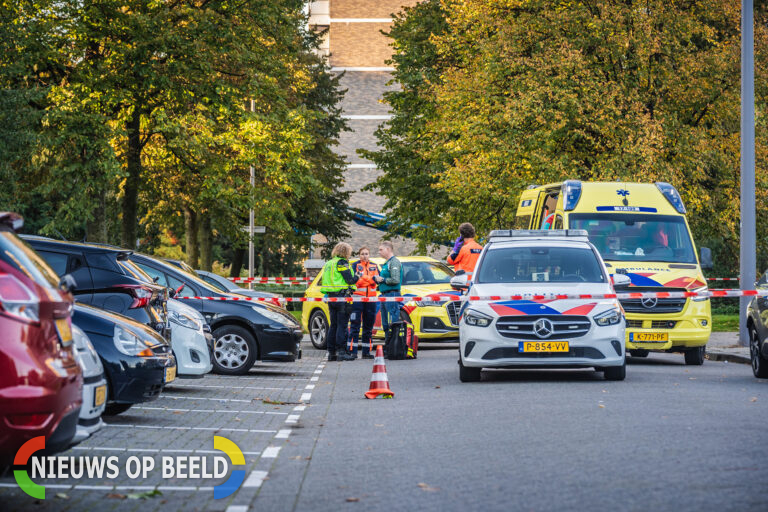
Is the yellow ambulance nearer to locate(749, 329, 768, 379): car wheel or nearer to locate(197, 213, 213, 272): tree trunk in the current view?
locate(749, 329, 768, 379): car wheel

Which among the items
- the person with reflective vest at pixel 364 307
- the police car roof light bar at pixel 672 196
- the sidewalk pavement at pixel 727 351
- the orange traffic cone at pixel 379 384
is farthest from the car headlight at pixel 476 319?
the sidewalk pavement at pixel 727 351

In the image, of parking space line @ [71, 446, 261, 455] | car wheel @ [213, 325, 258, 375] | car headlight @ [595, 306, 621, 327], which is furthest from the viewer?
car wheel @ [213, 325, 258, 375]

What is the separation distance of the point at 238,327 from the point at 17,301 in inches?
433

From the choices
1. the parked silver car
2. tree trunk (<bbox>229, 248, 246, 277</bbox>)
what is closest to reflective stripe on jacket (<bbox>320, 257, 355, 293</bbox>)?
the parked silver car

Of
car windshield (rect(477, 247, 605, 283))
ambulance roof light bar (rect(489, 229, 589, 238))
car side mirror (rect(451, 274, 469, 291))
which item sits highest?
ambulance roof light bar (rect(489, 229, 589, 238))

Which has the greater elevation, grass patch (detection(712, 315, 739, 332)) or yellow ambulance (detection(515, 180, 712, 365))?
yellow ambulance (detection(515, 180, 712, 365))

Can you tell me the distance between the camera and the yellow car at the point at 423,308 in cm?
2144

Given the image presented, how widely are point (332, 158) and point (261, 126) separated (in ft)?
64.9

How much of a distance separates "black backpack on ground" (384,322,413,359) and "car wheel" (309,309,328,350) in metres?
3.70

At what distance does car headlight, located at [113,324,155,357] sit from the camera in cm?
966

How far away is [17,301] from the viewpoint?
5844mm

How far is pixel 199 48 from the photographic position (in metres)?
27.3

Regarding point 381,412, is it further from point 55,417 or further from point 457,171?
point 457,171

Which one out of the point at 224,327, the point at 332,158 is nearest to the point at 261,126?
the point at 224,327
